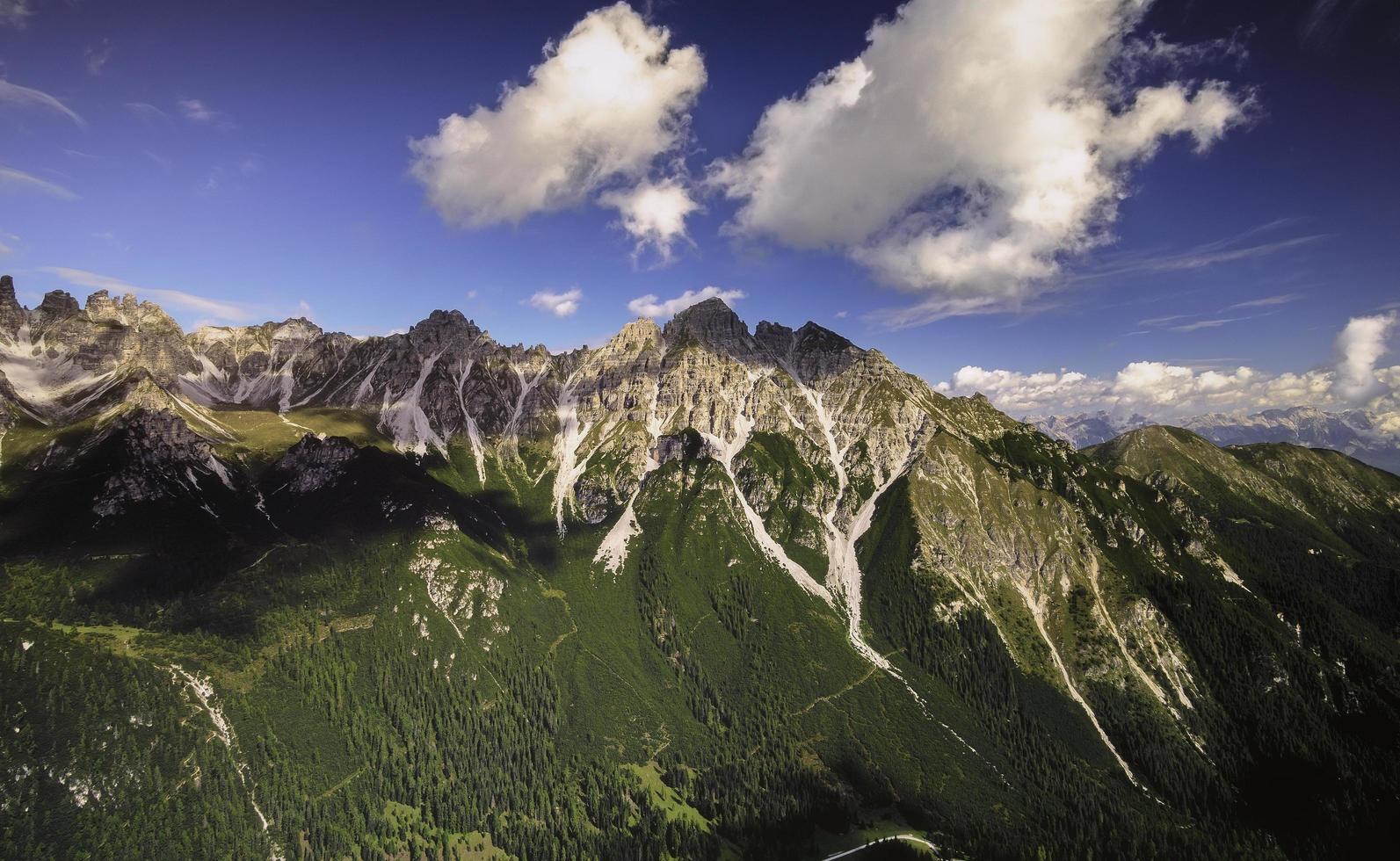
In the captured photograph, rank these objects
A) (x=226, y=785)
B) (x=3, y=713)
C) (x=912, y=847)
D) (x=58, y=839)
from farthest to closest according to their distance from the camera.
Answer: (x=912, y=847) → (x=226, y=785) → (x=3, y=713) → (x=58, y=839)

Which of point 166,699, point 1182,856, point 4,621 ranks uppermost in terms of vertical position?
point 4,621

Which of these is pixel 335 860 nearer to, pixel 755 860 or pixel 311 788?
pixel 311 788

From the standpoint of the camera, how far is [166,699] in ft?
638

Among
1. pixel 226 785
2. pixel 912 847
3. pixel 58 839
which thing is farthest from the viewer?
pixel 912 847

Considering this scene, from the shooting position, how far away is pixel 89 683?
189 meters

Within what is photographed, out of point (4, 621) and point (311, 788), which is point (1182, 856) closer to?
point (311, 788)

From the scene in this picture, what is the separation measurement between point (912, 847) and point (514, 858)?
12640 centimetres

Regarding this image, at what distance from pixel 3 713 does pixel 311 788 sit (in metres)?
81.8

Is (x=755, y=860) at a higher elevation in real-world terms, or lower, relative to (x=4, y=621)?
lower

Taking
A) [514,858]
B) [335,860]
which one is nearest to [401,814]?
[335,860]

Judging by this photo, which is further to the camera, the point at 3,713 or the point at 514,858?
the point at 514,858

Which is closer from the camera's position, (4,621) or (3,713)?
(3,713)

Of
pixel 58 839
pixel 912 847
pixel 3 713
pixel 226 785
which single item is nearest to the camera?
pixel 58 839

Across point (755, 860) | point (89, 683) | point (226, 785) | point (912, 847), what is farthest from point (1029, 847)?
point (89, 683)
